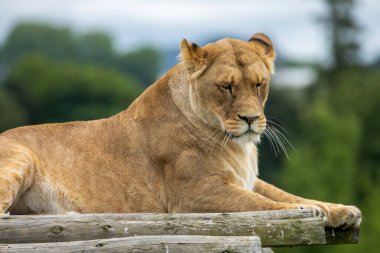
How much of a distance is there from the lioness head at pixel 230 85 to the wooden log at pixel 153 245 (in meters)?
1.65

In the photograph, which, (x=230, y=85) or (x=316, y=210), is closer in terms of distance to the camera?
(x=316, y=210)

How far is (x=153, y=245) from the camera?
718 centimetres

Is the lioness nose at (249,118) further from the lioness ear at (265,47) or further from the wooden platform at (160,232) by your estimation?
the wooden platform at (160,232)

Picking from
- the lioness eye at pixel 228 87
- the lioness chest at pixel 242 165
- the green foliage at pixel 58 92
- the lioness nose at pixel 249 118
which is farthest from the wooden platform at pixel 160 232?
the green foliage at pixel 58 92

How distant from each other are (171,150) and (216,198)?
54cm

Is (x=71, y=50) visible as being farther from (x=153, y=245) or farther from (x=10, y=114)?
(x=153, y=245)

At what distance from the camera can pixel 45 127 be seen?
9.27m

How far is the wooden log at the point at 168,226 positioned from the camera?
7418mm

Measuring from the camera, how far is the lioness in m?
8.88

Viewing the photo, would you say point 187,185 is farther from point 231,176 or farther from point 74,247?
point 74,247

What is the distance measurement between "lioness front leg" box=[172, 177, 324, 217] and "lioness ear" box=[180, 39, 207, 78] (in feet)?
2.79

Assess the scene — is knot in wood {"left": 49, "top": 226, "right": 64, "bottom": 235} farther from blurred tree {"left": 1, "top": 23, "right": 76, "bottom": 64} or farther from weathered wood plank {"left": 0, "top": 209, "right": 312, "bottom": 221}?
blurred tree {"left": 1, "top": 23, "right": 76, "bottom": 64}

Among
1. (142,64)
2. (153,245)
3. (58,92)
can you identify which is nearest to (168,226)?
(153,245)

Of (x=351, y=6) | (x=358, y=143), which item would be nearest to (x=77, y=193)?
(x=358, y=143)
